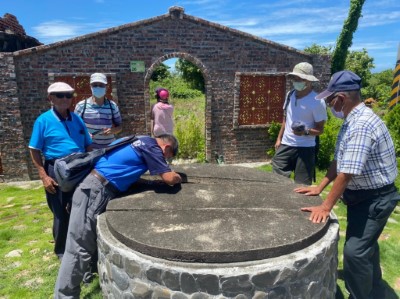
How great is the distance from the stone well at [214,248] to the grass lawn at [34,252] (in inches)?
39.0

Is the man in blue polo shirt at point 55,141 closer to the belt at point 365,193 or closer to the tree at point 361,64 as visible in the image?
the belt at point 365,193

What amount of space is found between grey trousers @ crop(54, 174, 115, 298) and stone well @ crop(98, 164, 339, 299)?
167 millimetres

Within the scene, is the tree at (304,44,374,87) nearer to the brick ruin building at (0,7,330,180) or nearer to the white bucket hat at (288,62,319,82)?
the brick ruin building at (0,7,330,180)

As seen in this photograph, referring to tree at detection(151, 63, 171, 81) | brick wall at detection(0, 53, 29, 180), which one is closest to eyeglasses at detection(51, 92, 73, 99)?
brick wall at detection(0, 53, 29, 180)

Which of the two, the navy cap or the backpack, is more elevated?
the navy cap

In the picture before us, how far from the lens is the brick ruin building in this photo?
6734mm

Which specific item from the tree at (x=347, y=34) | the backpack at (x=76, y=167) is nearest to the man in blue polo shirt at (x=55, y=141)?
the backpack at (x=76, y=167)

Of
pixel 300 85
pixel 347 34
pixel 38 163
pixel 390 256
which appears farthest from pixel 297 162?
pixel 347 34

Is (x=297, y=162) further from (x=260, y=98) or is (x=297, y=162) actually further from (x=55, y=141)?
(x=260, y=98)

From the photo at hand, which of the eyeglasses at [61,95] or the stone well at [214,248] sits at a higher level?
the eyeglasses at [61,95]

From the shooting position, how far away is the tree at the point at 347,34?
51.4ft

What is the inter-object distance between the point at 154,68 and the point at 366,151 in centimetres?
582

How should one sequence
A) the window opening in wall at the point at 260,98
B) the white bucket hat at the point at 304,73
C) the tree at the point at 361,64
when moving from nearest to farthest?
the white bucket hat at the point at 304,73 < the window opening in wall at the point at 260,98 < the tree at the point at 361,64

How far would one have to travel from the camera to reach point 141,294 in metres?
2.24
